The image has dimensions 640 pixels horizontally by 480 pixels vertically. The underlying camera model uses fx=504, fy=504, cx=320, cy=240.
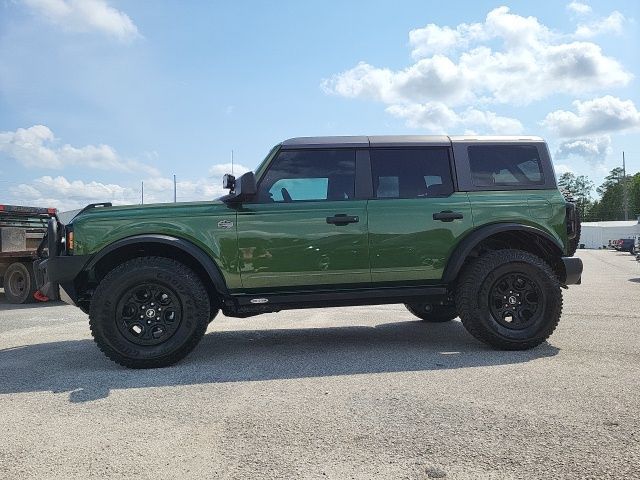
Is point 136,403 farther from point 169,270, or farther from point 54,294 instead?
point 54,294

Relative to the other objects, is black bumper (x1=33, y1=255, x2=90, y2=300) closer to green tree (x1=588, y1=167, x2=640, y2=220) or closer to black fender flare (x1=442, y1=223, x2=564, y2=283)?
black fender flare (x1=442, y1=223, x2=564, y2=283)

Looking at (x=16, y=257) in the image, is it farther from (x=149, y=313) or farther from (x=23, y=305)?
(x=149, y=313)

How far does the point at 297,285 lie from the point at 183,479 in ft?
8.36

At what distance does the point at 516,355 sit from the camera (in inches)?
178

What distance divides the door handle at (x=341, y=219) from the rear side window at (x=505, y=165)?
1.30 m

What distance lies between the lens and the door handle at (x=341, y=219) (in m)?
4.64

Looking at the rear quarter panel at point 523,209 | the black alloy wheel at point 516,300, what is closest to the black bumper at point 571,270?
the rear quarter panel at point 523,209

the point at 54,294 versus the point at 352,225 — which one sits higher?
the point at 352,225

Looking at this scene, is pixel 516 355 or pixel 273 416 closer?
pixel 273 416

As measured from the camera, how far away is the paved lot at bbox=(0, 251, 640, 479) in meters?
2.36

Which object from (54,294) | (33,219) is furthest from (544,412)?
(33,219)

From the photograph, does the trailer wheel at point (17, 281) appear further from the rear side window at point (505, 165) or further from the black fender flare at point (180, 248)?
the rear side window at point (505, 165)

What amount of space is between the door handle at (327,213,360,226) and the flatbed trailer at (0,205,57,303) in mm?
8328

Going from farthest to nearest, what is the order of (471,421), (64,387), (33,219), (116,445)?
1. (33,219)
2. (64,387)
3. (471,421)
4. (116,445)
